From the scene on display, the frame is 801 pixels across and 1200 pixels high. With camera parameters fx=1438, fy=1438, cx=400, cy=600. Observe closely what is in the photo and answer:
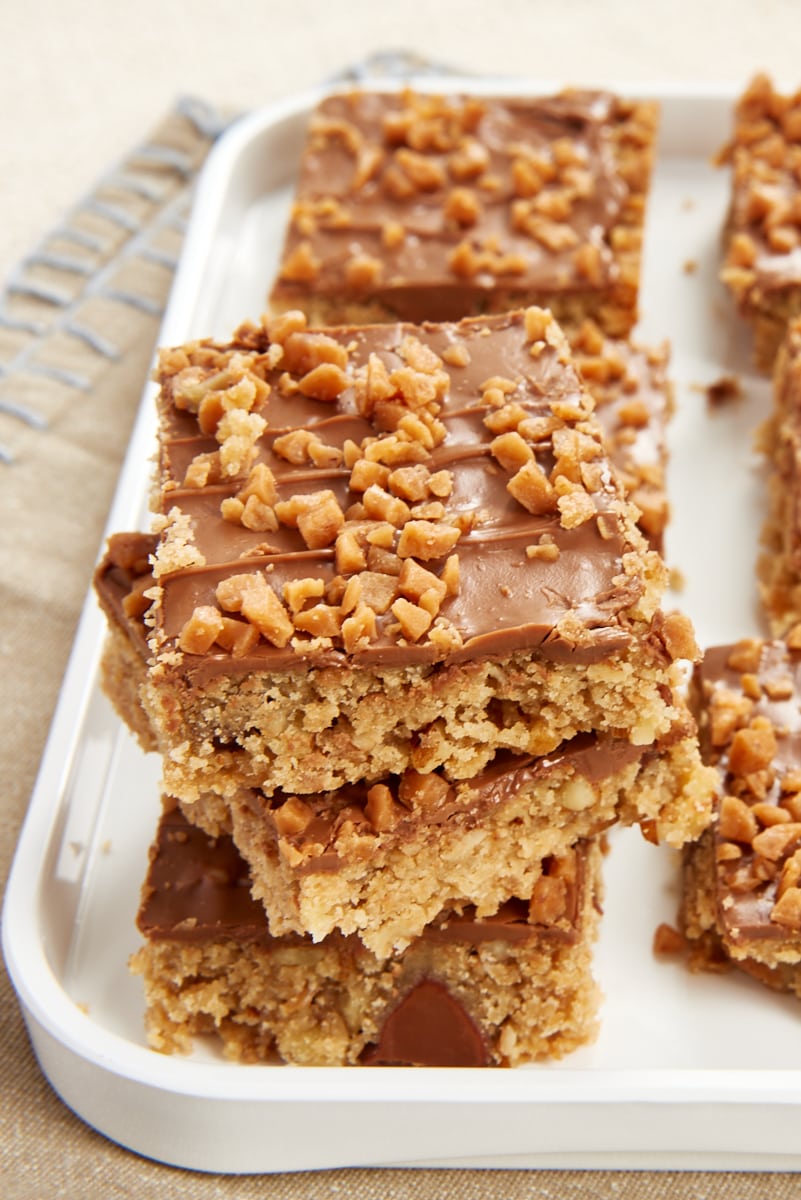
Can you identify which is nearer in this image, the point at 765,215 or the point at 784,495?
the point at 784,495

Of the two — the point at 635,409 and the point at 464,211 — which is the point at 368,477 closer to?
the point at 635,409

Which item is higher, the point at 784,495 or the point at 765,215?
the point at 765,215

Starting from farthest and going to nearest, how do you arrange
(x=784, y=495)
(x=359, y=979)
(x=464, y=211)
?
(x=464, y=211)
(x=784, y=495)
(x=359, y=979)

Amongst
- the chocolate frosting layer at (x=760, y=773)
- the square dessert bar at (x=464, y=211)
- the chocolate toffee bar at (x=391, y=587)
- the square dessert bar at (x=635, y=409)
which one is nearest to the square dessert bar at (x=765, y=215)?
the square dessert bar at (x=464, y=211)

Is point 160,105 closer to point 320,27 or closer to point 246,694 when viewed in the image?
point 320,27

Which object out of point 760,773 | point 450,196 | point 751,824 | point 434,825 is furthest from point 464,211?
point 434,825

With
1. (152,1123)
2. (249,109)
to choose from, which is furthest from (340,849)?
(249,109)

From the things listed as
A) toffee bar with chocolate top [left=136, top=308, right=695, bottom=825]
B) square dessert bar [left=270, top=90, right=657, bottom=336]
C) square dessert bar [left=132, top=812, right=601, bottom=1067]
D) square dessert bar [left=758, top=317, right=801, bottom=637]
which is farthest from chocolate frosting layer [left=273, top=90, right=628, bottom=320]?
square dessert bar [left=132, top=812, right=601, bottom=1067]

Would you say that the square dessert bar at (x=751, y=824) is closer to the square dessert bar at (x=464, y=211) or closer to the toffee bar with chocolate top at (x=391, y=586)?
the toffee bar with chocolate top at (x=391, y=586)
